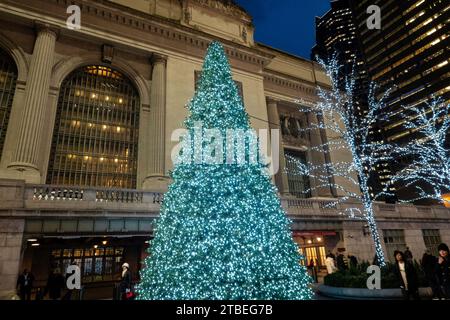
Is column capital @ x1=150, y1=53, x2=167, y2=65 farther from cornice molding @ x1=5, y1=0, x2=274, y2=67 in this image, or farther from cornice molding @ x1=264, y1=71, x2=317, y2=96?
cornice molding @ x1=264, y1=71, x2=317, y2=96

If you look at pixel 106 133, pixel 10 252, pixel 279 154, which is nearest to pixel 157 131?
pixel 106 133

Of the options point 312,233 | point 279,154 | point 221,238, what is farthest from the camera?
point 279,154

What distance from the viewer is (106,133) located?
17516 mm

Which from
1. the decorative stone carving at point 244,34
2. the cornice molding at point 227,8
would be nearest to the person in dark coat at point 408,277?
the decorative stone carving at point 244,34

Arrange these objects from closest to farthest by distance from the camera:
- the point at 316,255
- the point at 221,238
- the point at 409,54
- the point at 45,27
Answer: the point at 221,238, the point at 45,27, the point at 316,255, the point at 409,54

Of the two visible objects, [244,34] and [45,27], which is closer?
[45,27]

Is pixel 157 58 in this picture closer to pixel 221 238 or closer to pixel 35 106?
A: pixel 35 106

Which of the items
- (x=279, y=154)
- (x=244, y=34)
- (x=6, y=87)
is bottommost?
(x=279, y=154)

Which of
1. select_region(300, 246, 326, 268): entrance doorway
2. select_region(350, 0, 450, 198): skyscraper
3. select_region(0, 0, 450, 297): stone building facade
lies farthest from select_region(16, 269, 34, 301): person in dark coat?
select_region(350, 0, 450, 198): skyscraper

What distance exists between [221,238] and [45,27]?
58.0 ft

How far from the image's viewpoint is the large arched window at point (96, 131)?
52.5ft

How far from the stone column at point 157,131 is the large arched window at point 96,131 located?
1394 mm

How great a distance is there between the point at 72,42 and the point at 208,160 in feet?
53.5
